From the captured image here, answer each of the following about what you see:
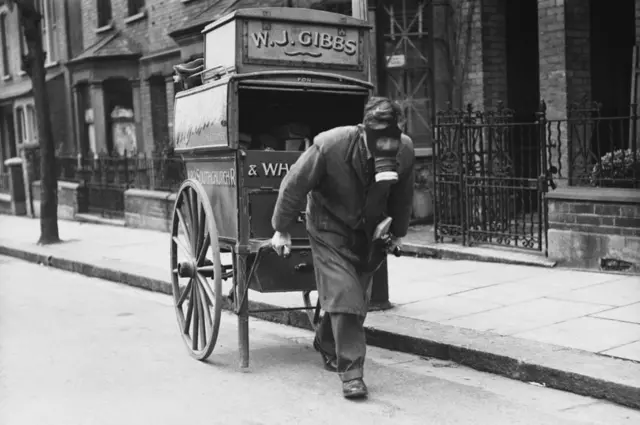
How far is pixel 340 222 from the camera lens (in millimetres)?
5566

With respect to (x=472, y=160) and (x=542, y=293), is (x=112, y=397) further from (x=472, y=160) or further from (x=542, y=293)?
(x=472, y=160)

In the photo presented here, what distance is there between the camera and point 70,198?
20578 mm

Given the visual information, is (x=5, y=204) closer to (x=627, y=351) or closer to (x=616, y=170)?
(x=616, y=170)

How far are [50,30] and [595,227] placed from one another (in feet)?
71.2

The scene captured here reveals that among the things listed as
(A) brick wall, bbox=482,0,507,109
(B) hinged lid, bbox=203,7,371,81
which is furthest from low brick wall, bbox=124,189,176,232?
(B) hinged lid, bbox=203,7,371,81

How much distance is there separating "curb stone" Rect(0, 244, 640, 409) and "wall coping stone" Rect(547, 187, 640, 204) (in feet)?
9.12

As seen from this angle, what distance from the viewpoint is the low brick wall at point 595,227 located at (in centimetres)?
860

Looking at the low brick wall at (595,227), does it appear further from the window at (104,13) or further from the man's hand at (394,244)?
the window at (104,13)

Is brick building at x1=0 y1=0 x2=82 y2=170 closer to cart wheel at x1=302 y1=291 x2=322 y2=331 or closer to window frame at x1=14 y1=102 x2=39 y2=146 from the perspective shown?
window frame at x1=14 y1=102 x2=39 y2=146

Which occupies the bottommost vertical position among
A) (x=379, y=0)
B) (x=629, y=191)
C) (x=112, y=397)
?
(x=112, y=397)

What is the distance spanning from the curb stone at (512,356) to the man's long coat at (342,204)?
1033 mm

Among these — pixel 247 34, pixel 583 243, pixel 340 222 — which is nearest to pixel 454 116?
pixel 583 243

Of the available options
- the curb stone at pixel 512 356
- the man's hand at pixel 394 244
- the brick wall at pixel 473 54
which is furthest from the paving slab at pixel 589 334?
the brick wall at pixel 473 54

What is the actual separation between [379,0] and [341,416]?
9518mm
